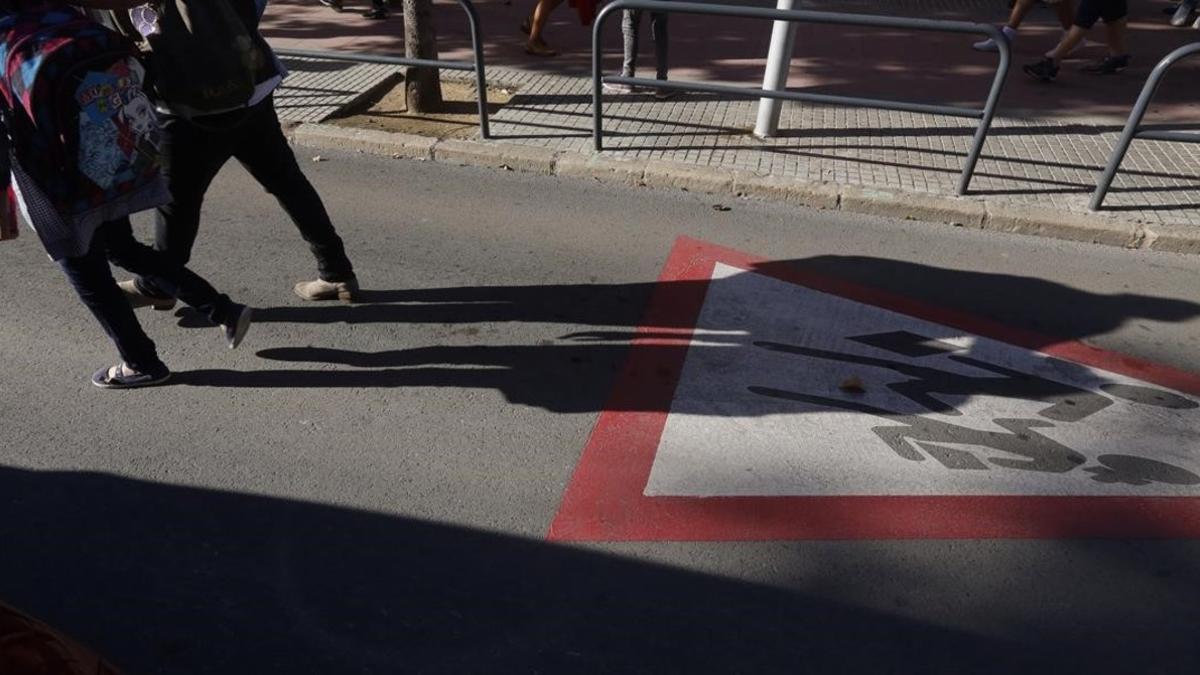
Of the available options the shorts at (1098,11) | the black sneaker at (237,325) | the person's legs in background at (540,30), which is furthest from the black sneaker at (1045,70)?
the black sneaker at (237,325)

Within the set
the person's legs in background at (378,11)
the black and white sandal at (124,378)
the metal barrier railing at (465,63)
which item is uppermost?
the metal barrier railing at (465,63)

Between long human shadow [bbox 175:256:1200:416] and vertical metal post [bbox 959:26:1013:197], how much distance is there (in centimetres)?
92

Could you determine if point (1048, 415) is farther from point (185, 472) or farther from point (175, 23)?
point (175, 23)

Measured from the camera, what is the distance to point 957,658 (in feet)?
8.84

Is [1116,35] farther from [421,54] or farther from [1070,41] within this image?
[421,54]

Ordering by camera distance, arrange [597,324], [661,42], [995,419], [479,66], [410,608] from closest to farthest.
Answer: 1. [410,608]
2. [995,419]
3. [597,324]
4. [479,66]
5. [661,42]

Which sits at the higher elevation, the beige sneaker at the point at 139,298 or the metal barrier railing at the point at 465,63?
the metal barrier railing at the point at 465,63

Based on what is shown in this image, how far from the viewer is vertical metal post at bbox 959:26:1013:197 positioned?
489 cm

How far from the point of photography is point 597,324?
438 centimetres

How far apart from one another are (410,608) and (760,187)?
153 inches

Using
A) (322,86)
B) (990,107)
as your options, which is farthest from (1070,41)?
(322,86)

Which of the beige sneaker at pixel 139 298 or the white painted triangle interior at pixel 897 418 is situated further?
the beige sneaker at pixel 139 298

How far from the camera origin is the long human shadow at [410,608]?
2.67 metres

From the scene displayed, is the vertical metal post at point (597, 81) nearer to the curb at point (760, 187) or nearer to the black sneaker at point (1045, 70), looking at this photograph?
the curb at point (760, 187)
